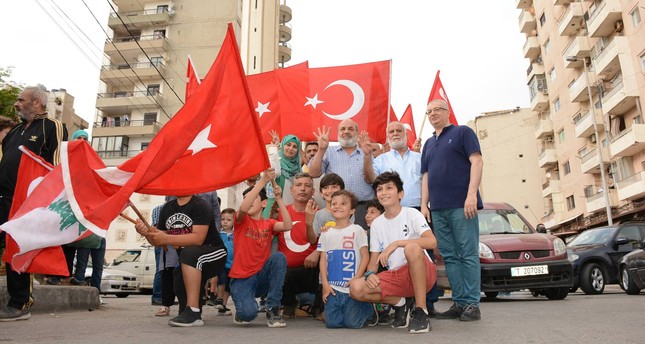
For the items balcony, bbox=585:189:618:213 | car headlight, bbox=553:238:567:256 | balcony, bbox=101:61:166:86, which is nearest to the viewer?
car headlight, bbox=553:238:567:256

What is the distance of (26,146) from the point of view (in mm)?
5215

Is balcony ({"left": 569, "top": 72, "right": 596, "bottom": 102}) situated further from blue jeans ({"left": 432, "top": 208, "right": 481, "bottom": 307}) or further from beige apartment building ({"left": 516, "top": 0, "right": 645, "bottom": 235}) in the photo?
blue jeans ({"left": 432, "top": 208, "right": 481, "bottom": 307})

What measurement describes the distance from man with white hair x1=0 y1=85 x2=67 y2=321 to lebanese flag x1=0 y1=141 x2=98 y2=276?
Answer: 0.26 meters

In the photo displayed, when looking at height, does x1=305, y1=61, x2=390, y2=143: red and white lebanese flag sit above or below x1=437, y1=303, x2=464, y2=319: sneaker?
above

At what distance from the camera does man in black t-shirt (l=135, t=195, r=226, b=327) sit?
15.6 feet

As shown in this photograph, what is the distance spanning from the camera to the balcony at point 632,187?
1123 inches

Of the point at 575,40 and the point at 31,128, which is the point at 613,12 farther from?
the point at 31,128

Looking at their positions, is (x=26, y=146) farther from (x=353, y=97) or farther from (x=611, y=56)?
(x=611, y=56)

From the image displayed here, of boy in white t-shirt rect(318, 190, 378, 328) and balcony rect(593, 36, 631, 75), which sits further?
balcony rect(593, 36, 631, 75)

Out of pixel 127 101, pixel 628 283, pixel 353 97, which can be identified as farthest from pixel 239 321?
pixel 127 101

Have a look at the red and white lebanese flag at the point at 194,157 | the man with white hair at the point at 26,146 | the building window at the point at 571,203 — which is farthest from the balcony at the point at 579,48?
the man with white hair at the point at 26,146

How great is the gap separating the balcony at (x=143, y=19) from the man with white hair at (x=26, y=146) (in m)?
43.5

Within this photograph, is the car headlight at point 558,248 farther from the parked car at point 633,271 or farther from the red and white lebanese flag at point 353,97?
the red and white lebanese flag at point 353,97

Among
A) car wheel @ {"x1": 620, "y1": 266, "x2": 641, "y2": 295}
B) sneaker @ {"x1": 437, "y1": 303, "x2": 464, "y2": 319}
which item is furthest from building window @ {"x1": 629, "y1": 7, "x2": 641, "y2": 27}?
sneaker @ {"x1": 437, "y1": 303, "x2": 464, "y2": 319}
